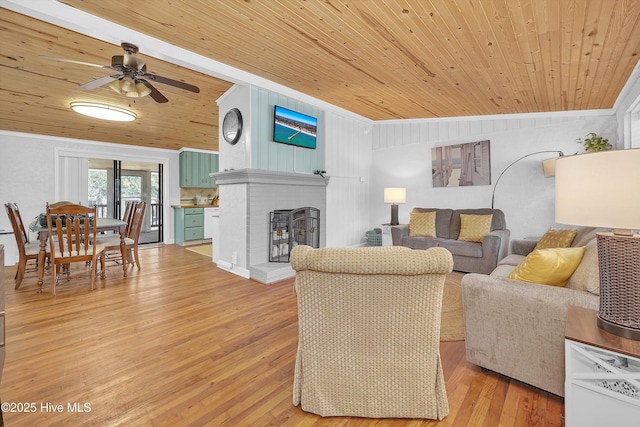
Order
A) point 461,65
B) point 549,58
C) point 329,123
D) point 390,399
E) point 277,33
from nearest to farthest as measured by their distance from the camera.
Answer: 1. point 390,399
2. point 277,33
3. point 549,58
4. point 461,65
5. point 329,123

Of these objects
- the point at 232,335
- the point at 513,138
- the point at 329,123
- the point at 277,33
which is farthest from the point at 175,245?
the point at 513,138

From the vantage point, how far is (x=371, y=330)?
53.3 inches

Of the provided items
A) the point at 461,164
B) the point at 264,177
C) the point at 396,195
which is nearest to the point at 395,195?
the point at 396,195

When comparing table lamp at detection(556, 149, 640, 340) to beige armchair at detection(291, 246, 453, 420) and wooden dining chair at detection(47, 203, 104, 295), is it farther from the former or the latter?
wooden dining chair at detection(47, 203, 104, 295)

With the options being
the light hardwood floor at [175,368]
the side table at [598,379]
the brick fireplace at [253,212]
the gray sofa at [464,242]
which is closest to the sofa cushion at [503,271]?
the light hardwood floor at [175,368]

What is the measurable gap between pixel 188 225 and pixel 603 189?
6.86 m

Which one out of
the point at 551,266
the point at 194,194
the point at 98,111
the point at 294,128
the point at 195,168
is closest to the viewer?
the point at 551,266

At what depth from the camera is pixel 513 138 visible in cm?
464

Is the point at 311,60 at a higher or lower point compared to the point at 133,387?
higher

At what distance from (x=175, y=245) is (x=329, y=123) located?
173 inches

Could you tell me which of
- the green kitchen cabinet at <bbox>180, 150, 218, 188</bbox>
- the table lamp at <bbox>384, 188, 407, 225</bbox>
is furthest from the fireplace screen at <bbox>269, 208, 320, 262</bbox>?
the green kitchen cabinet at <bbox>180, 150, 218, 188</bbox>

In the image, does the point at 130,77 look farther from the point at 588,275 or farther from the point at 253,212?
the point at 588,275

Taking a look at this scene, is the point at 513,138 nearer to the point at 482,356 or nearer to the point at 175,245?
the point at 482,356

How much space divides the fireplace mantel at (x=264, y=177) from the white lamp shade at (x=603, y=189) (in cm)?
315
